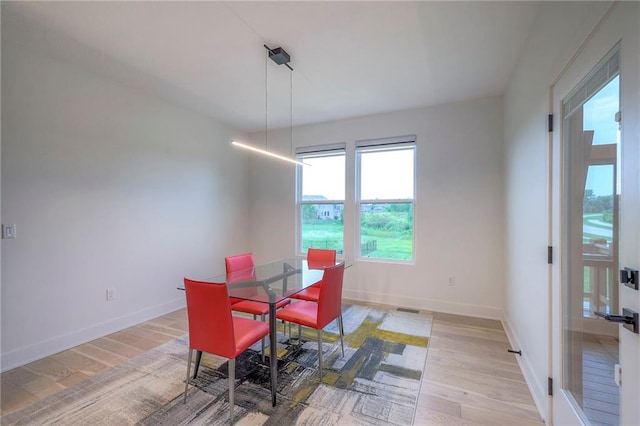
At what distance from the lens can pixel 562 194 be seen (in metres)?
1.57

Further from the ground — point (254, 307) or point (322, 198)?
point (322, 198)

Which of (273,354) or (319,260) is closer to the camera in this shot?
(273,354)

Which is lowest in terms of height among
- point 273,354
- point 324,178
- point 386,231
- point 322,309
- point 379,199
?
point 273,354

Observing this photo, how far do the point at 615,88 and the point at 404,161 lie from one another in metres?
2.90

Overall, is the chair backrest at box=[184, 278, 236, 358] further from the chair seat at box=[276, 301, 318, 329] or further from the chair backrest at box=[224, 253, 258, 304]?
the chair seat at box=[276, 301, 318, 329]

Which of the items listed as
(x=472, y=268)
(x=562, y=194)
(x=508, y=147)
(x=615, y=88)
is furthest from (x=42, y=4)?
(x=472, y=268)

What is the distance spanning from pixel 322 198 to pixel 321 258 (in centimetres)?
151

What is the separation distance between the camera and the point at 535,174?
200 centimetres

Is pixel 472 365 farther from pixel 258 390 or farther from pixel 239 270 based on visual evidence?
pixel 239 270

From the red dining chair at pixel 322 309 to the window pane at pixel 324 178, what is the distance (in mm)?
2239

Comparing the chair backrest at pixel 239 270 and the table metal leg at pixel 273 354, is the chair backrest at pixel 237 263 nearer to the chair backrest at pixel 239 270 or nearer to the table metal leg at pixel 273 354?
the chair backrest at pixel 239 270

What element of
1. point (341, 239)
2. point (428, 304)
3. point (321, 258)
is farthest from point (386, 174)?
point (428, 304)

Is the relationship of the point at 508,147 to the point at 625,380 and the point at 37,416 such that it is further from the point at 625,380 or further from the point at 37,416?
the point at 37,416

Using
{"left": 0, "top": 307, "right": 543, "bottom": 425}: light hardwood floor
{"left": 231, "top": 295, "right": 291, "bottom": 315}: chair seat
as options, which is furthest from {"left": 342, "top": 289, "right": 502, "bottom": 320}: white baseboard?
{"left": 231, "top": 295, "right": 291, "bottom": 315}: chair seat
